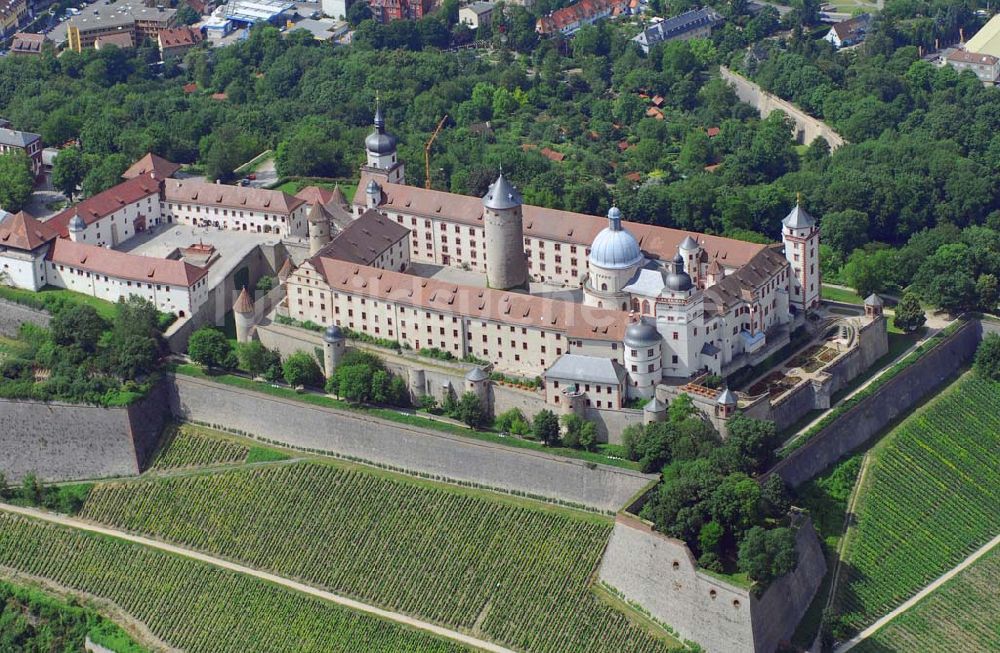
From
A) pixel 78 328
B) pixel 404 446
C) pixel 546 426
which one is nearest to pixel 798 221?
pixel 546 426

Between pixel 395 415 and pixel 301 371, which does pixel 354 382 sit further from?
pixel 301 371

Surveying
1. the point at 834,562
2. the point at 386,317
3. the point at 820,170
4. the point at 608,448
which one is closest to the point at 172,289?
the point at 386,317

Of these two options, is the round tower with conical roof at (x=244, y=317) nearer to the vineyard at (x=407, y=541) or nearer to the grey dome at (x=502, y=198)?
the vineyard at (x=407, y=541)

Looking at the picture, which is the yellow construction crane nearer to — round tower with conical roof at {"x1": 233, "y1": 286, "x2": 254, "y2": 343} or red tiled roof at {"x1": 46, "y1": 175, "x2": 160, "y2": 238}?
red tiled roof at {"x1": 46, "y1": 175, "x2": 160, "y2": 238}

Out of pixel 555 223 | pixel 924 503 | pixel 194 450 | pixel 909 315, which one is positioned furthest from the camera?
pixel 555 223

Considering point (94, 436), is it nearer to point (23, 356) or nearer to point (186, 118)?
point (23, 356)

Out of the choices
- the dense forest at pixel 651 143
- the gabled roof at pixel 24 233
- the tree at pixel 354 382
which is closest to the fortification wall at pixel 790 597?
the dense forest at pixel 651 143

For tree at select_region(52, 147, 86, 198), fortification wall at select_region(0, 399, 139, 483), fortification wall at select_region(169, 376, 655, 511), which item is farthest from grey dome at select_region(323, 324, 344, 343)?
tree at select_region(52, 147, 86, 198)
